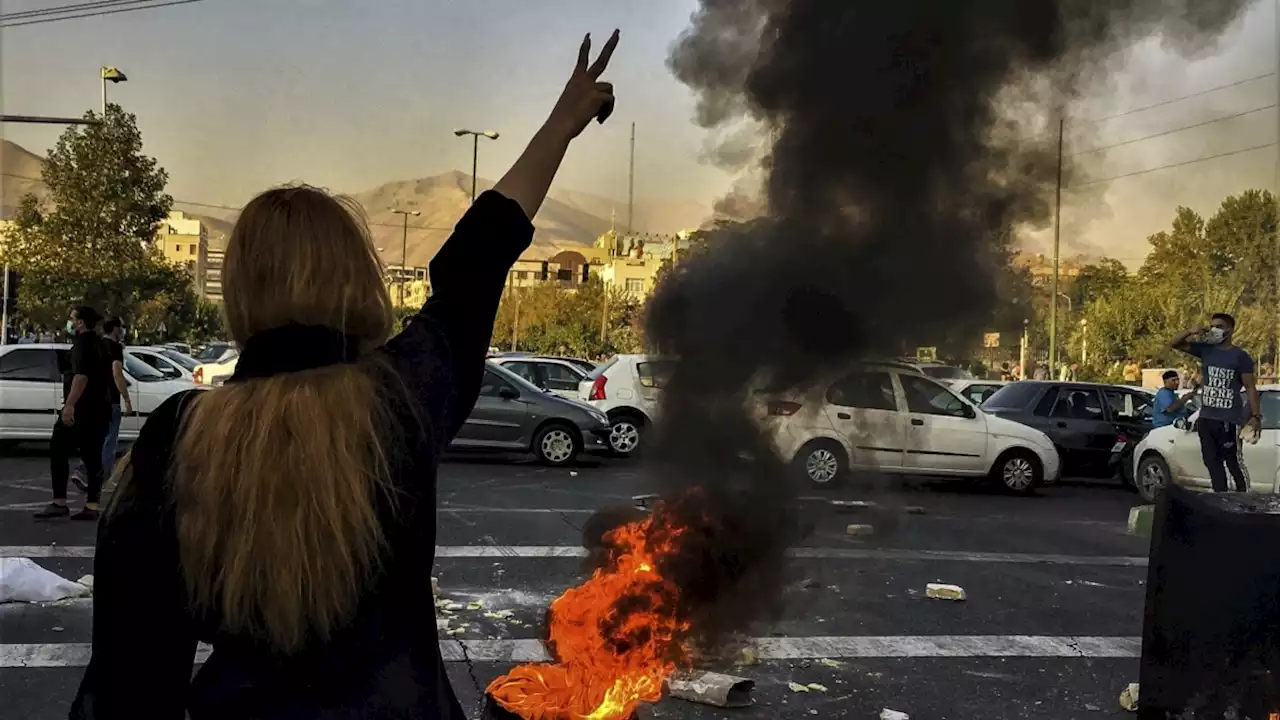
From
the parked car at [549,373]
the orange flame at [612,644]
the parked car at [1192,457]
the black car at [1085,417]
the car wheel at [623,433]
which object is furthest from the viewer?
the parked car at [549,373]

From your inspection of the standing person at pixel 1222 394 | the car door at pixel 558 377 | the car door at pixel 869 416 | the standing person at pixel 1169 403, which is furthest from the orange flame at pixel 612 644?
the car door at pixel 558 377

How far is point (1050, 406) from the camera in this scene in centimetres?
1414

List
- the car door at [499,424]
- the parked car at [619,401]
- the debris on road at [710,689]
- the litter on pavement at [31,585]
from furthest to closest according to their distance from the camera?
the parked car at [619,401], the car door at [499,424], the litter on pavement at [31,585], the debris on road at [710,689]

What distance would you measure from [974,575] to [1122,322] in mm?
14499

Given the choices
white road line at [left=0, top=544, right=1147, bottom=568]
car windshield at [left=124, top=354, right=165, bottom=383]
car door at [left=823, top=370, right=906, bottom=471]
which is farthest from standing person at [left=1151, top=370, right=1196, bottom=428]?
car windshield at [left=124, top=354, right=165, bottom=383]

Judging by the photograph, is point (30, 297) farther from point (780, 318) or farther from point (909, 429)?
point (780, 318)

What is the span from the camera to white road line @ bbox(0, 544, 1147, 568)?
7328 millimetres

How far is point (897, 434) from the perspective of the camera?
827 cm

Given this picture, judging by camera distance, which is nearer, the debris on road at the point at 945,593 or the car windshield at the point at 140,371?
the debris on road at the point at 945,593

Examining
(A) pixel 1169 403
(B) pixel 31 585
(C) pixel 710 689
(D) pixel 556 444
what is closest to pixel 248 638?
(C) pixel 710 689

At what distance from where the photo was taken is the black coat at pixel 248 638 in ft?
4.52

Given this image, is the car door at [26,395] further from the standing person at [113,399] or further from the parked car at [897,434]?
the parked car at [897,434]

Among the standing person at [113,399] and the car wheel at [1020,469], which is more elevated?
the standing person at [113,399]

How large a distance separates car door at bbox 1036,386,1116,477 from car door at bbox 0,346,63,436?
43.3ft
